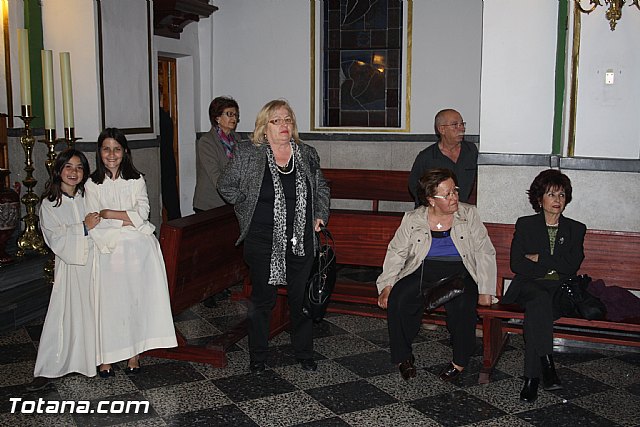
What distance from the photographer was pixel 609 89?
5.20 metres

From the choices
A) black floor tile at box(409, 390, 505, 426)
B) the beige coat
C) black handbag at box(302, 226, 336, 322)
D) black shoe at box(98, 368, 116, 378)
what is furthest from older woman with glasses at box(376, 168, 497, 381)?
black shoe at box(98, 368, 116, 378)

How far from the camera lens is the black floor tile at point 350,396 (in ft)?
14.0

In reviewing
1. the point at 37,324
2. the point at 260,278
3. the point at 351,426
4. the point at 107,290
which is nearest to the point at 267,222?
the point at 260,278

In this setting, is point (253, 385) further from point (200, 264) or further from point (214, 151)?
point (214, 151)

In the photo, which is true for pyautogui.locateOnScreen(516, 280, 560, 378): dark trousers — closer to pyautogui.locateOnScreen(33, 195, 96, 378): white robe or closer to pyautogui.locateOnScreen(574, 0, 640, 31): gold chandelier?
pyautogui.locateOnScreen(574, 0, 640, 31): gold chandelier

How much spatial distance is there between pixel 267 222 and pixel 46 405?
5.50 feet

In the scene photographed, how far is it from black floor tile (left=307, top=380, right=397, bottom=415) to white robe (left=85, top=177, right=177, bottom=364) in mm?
1022

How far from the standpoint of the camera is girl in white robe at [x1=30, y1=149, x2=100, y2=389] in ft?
14.9

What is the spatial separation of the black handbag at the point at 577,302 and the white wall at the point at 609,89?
110cm

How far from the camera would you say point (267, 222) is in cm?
470

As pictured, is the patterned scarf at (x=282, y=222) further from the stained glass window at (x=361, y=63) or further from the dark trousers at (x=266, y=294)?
the stained glass window at (x=361, y=63)

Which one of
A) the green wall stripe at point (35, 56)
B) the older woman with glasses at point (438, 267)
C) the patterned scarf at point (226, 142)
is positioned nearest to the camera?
the older woman with glasses at point (438, 267)

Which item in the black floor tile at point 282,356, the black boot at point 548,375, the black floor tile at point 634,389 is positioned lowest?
the black floor tile at point 282,356

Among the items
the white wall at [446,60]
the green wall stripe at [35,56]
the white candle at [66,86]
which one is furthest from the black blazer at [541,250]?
the green wall stripe at [35,56]
